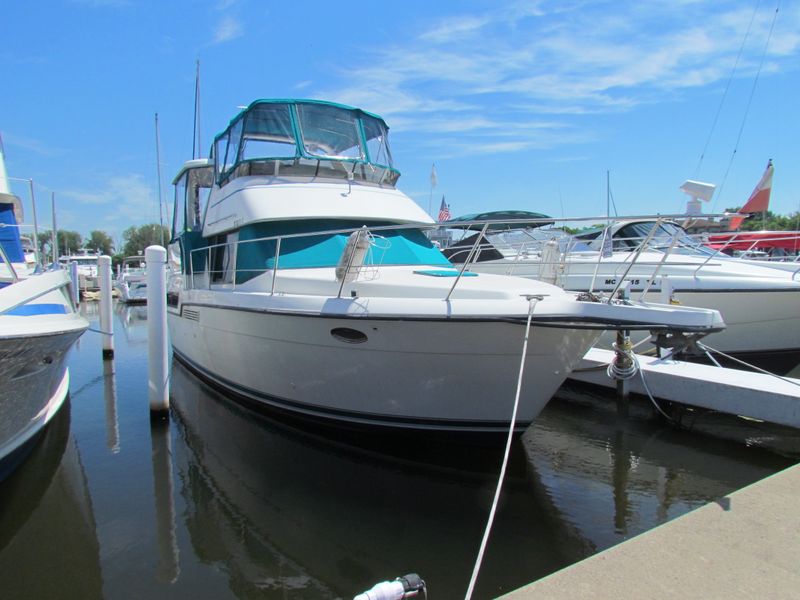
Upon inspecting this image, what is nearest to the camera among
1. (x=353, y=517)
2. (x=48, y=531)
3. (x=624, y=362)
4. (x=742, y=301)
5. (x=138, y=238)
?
(x=48, y=531)

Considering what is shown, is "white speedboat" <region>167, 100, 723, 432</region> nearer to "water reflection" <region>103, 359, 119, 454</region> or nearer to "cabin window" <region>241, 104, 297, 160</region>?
"cabin window" <region>241, 104, 297, 160</region>

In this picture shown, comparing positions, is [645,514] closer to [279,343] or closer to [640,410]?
[640,410]

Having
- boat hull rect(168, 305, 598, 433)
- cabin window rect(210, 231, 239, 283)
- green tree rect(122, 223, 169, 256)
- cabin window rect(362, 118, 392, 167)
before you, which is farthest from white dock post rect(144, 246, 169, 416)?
green tree rect(122, 223, 169, 256)

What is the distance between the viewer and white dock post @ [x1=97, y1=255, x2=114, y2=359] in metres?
10.7

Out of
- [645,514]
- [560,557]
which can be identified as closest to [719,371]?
[645,514]

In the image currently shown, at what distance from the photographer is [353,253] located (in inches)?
199

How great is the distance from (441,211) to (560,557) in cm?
1775

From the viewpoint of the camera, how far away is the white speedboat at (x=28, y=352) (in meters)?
4.12

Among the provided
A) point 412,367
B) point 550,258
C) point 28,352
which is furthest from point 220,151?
point 412,367

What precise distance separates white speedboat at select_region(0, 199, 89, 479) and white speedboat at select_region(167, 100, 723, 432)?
5.82ft

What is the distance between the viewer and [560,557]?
3.77m

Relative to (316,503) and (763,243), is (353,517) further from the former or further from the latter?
(763,243)

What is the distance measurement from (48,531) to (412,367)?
10.2 feet

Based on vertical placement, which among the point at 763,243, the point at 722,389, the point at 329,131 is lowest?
the point at 722,389
